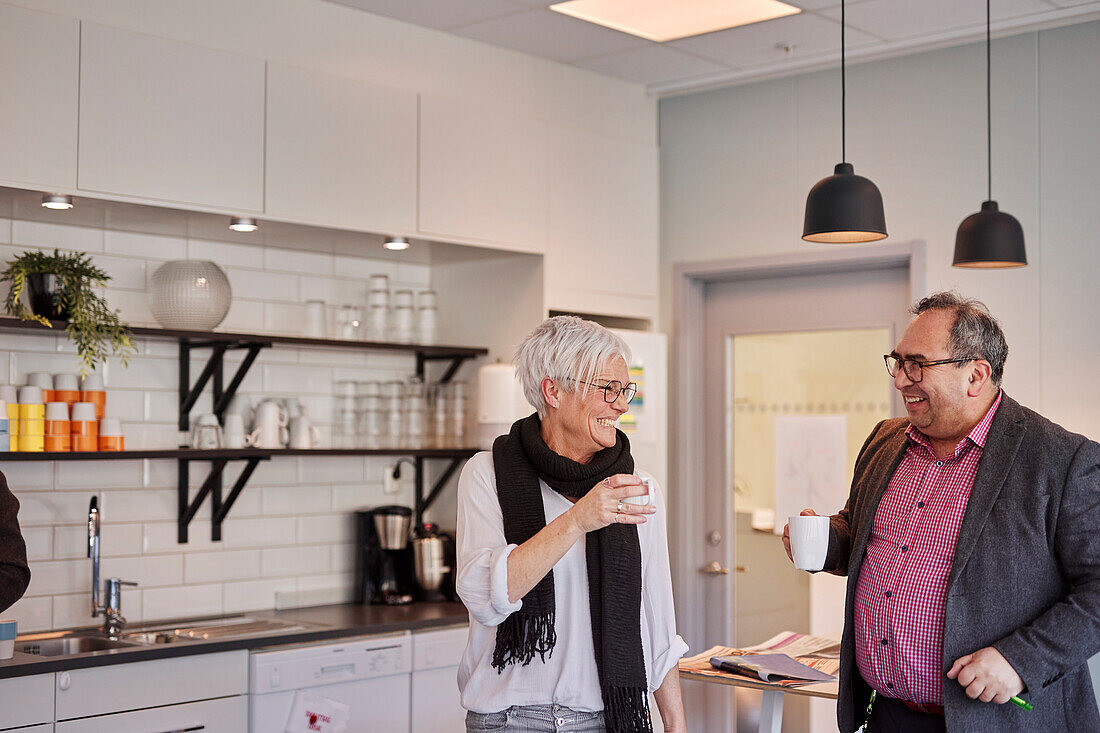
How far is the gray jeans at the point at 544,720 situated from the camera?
218cm

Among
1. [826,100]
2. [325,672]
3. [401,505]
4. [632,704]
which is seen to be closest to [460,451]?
[401,505]

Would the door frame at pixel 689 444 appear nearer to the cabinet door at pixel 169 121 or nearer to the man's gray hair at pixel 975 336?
the cabinet door at pixel 169 121

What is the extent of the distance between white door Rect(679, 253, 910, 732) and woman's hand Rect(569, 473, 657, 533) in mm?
2486

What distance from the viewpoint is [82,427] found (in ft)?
11.4

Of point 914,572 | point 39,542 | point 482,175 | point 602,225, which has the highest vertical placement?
point 482,175

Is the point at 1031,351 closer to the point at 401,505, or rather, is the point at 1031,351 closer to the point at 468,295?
the point at 468,295

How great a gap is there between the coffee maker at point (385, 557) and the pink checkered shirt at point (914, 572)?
2.13m

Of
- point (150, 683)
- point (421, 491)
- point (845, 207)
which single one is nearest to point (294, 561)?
point (421, 491)

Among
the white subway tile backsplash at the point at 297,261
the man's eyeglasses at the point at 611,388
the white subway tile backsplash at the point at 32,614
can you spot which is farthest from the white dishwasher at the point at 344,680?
the man's eyeglasses at the point at 611,388

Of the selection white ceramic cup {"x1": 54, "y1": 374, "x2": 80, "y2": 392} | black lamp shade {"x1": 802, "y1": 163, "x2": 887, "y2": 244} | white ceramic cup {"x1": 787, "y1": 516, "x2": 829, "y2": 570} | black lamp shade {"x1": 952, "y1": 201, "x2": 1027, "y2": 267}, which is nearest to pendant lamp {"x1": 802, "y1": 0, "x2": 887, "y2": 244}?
black lamp shade {"x1": 802, "y1": 163, "x2": 887, "y2": 244}

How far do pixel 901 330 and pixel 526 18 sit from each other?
1.77 meters

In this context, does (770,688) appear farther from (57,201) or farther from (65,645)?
(57,201)

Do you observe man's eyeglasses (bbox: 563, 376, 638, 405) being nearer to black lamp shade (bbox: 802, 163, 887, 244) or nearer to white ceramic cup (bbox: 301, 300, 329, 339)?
black lamp shade (bbox: 802, 163, 887, 244)

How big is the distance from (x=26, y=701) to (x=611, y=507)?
1.90 meters
